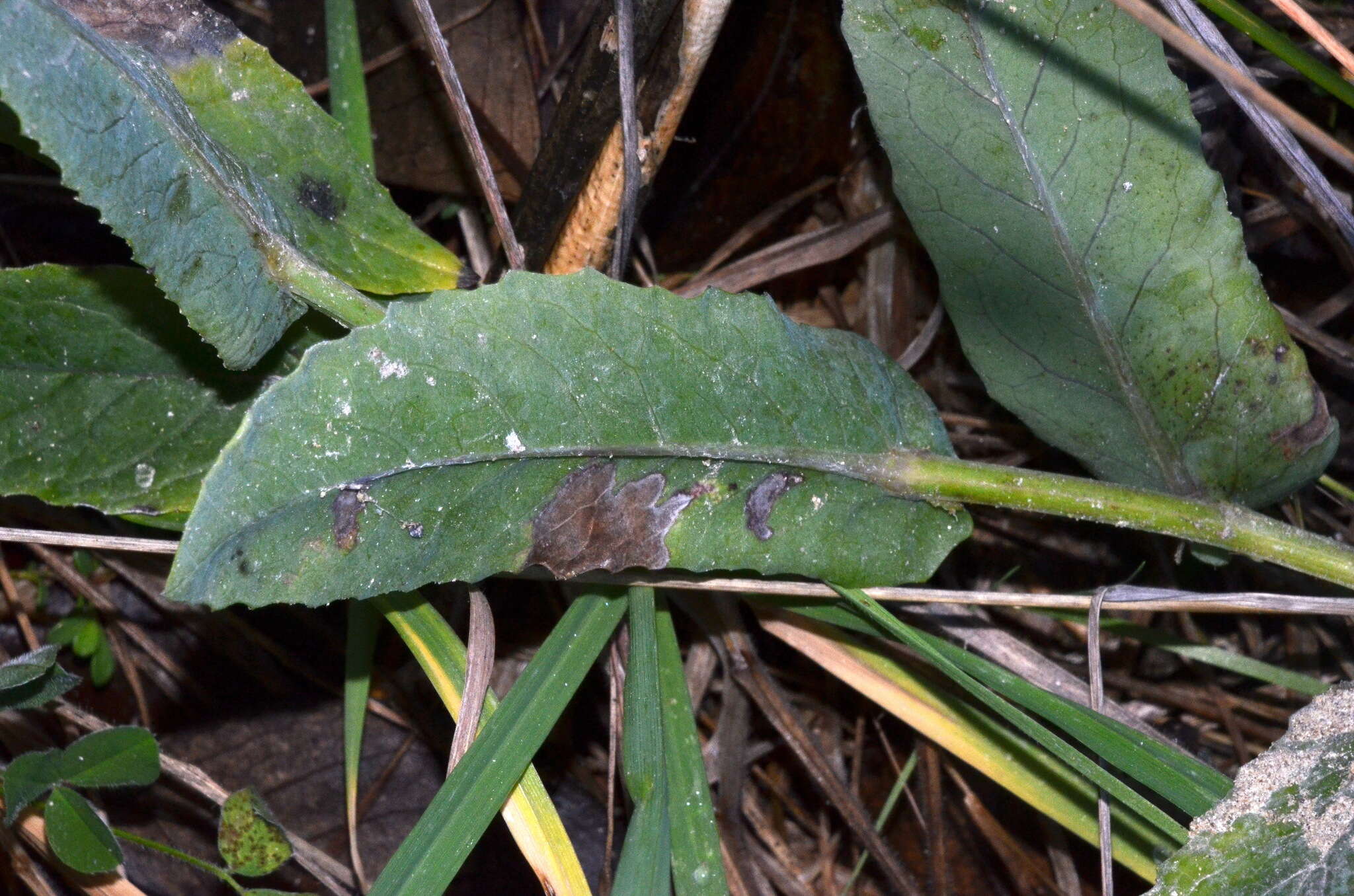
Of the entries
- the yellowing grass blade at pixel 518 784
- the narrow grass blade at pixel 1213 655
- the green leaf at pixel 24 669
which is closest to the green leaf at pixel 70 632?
the green leaf at pixel 24 669

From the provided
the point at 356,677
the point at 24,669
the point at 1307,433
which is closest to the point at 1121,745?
the point at 1307,433

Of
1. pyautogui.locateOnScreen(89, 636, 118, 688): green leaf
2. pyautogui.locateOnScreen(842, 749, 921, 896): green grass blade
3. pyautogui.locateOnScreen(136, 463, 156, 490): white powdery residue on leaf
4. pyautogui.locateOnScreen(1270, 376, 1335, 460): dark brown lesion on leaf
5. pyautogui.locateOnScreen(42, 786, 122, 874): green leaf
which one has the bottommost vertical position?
pyautogui.locateOnScreen(842, 749, 921, 896): green grass blade

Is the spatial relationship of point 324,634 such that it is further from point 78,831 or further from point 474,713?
point 474,713

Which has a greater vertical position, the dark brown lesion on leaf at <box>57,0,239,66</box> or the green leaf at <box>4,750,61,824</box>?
the dark brown lesion on leaf at <box>57,0,239,66</box>

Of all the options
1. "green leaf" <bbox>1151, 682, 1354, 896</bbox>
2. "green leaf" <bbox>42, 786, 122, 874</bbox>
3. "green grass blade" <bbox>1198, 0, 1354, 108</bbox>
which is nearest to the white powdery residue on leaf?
"green leaf" <bbox>42, 786, 122, 874</bbox>

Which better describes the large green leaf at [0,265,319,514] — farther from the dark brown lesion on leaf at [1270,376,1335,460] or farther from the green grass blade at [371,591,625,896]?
the dark brown lesion on leaf at [1270,376,1335,460]

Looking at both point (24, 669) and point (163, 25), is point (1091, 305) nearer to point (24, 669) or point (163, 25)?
point (163, 25)
